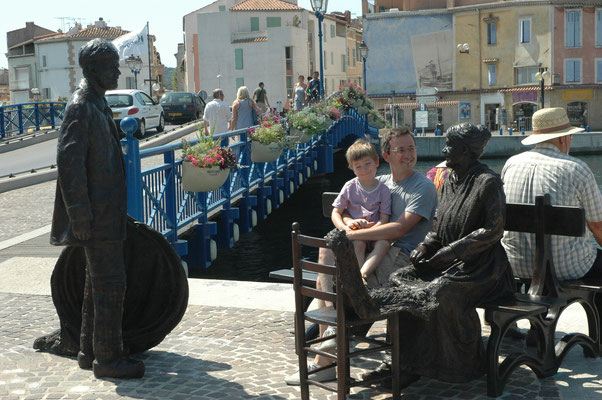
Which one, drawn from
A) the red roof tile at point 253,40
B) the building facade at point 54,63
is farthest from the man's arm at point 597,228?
the building facade at point 54,63

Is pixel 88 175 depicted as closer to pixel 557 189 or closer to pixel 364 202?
pixel 364 202

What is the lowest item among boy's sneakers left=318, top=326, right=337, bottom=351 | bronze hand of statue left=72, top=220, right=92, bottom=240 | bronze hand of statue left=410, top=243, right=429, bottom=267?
boy's sneakers left=318, top=326, right=337, bottom=351

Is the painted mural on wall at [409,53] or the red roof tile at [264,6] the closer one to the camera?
the painted mural on wall at [409,53]

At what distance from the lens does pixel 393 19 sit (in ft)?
210

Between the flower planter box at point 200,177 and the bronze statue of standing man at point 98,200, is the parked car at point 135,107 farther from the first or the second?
the bronze statue of standing man at point 98,200

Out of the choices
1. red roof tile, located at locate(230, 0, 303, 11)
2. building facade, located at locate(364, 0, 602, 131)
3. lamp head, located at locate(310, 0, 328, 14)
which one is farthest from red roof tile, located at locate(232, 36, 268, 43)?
lamp head, located at locate(310, 0, 328, 14)

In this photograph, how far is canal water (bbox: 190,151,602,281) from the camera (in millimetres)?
17312

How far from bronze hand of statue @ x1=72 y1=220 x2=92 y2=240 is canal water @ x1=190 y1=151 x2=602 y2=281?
34.2ft

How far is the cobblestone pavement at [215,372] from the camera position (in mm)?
5023

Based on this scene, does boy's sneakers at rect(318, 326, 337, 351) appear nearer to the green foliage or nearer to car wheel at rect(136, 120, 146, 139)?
the green foliage

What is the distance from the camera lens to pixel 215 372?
5484 millimetres

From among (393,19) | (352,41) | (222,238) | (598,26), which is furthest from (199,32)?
(222,238)

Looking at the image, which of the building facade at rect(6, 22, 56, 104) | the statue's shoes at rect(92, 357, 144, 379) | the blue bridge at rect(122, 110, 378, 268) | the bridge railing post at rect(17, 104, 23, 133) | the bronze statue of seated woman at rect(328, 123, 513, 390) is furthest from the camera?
the building facade at rect(6, 22, 56, 104)

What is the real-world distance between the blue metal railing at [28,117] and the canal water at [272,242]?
726 cm
